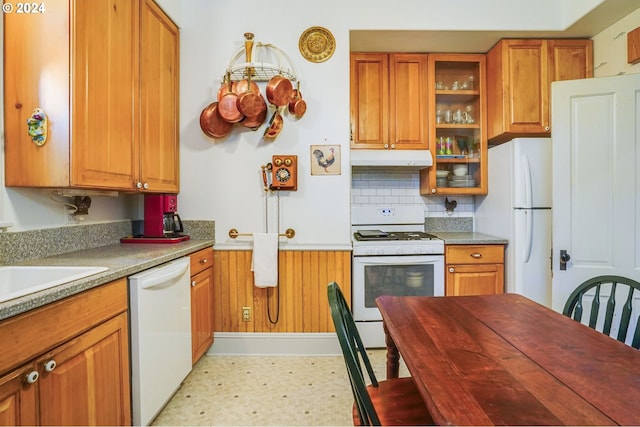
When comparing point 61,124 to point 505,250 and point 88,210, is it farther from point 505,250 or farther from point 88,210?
point 505,250

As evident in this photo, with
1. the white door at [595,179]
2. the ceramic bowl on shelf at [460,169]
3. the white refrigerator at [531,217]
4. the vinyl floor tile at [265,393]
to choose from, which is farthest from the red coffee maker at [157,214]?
the white door at [595,179]

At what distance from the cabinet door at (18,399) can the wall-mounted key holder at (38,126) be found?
3.38 feet

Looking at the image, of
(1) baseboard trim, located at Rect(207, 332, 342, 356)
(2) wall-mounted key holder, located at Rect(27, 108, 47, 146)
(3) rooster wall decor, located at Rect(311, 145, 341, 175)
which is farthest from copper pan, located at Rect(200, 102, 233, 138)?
(1) baseboard trim, located at Rect(207, 332, 342, 356)

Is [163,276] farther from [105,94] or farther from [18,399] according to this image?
[105,94]

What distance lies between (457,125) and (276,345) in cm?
246

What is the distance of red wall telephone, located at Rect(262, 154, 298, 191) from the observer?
7.71ft

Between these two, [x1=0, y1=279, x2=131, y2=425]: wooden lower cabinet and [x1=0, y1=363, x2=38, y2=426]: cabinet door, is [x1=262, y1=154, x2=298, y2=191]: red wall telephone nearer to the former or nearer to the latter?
[x1=0, y1=279, x2=131, y2=425]: wooden lower cabinet

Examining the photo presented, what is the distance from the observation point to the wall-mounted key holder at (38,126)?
Result: 1427 mm

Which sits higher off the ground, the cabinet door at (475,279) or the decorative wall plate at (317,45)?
the decorative wall plate at (317,45)

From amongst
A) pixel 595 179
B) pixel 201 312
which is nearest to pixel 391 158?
pixel 595 179

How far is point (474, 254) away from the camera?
2520mm

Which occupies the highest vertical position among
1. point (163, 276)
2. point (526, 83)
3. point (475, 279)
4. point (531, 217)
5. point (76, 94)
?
point (526, 83)

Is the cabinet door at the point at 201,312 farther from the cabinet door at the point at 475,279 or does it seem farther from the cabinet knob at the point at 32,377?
the cabinet door at the point at 475,279

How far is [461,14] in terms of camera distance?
7.96 ft
